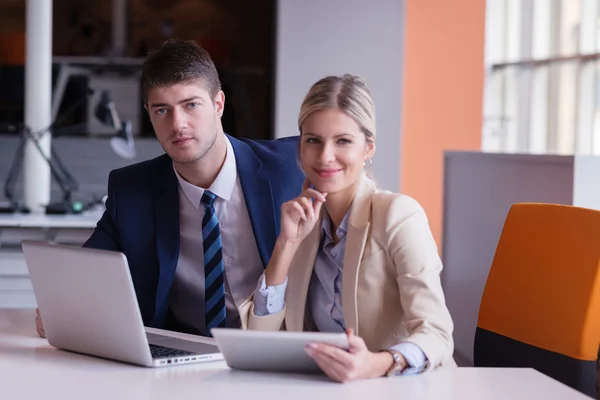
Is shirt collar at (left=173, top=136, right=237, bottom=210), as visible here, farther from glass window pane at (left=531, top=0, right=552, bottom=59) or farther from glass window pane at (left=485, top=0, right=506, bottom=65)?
glass window pane at (left=485, top=0, right=506, bottom=65)

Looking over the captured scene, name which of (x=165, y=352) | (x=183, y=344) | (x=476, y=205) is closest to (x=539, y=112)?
(x=476, y=205)

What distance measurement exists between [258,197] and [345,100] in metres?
0.55

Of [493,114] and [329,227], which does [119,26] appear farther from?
[493,114]

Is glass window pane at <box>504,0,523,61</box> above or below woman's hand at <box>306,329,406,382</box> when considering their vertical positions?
above

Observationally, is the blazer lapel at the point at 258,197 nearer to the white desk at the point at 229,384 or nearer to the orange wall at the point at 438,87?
the white desk at the point at 229,384

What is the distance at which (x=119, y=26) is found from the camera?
522 centimetres

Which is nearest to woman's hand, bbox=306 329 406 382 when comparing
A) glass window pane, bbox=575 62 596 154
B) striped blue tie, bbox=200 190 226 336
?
striped blue tie, bbox=200 190 226 336

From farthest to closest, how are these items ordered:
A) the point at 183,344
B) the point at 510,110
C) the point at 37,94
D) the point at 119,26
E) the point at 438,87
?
1. the point at 438,87
2. the point at 510,110
3. the point at 119,26
4. the point at 37,94
5. the point at 183,344

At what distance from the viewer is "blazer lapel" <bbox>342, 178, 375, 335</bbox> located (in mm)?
2006

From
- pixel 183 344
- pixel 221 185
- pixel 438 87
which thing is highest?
pixel 438 87

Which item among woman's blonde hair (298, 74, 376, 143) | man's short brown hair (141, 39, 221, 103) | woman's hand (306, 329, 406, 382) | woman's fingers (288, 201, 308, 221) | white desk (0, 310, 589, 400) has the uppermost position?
man's short brown hair (141, 39, 221, 103)

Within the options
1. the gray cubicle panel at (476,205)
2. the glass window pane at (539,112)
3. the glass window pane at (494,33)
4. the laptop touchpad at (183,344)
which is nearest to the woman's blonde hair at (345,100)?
the laptop touchpad at (183,344)

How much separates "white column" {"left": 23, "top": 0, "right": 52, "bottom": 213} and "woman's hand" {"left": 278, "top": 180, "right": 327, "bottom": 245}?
8.50ft

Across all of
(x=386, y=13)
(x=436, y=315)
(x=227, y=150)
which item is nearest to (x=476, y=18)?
(x=386, y=13)
